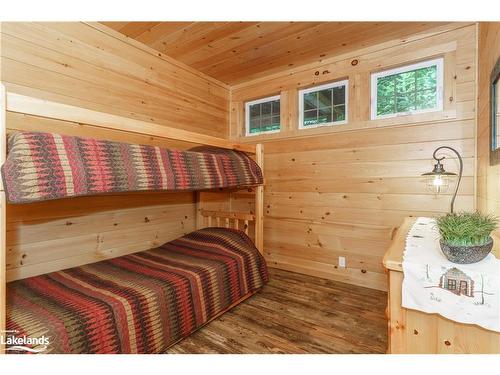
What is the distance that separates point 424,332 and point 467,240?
1.23ft

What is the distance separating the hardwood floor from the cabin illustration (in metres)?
0.90

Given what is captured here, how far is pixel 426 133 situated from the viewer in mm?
2156

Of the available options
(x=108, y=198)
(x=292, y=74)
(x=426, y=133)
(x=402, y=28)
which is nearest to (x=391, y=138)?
→ (x=426, y=133)

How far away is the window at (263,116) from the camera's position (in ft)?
10.2

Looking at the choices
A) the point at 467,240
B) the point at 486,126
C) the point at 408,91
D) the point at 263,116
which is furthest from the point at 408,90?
the point at 467,240

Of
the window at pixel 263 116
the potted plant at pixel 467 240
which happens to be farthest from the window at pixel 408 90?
the potted plant at pixel 467 240

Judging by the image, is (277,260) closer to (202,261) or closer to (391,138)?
(202,261)

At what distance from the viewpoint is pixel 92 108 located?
6.82 ft

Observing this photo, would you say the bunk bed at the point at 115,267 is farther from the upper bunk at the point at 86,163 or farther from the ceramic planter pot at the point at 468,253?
the ceramic planter pot at the point at 468,253

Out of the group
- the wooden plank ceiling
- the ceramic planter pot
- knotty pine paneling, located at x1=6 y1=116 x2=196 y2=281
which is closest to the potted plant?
the ceramic planter pot

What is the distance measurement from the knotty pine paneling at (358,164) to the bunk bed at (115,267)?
2.41 feet

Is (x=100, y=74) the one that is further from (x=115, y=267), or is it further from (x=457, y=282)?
(x=457, y=282)

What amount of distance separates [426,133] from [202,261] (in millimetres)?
2061
